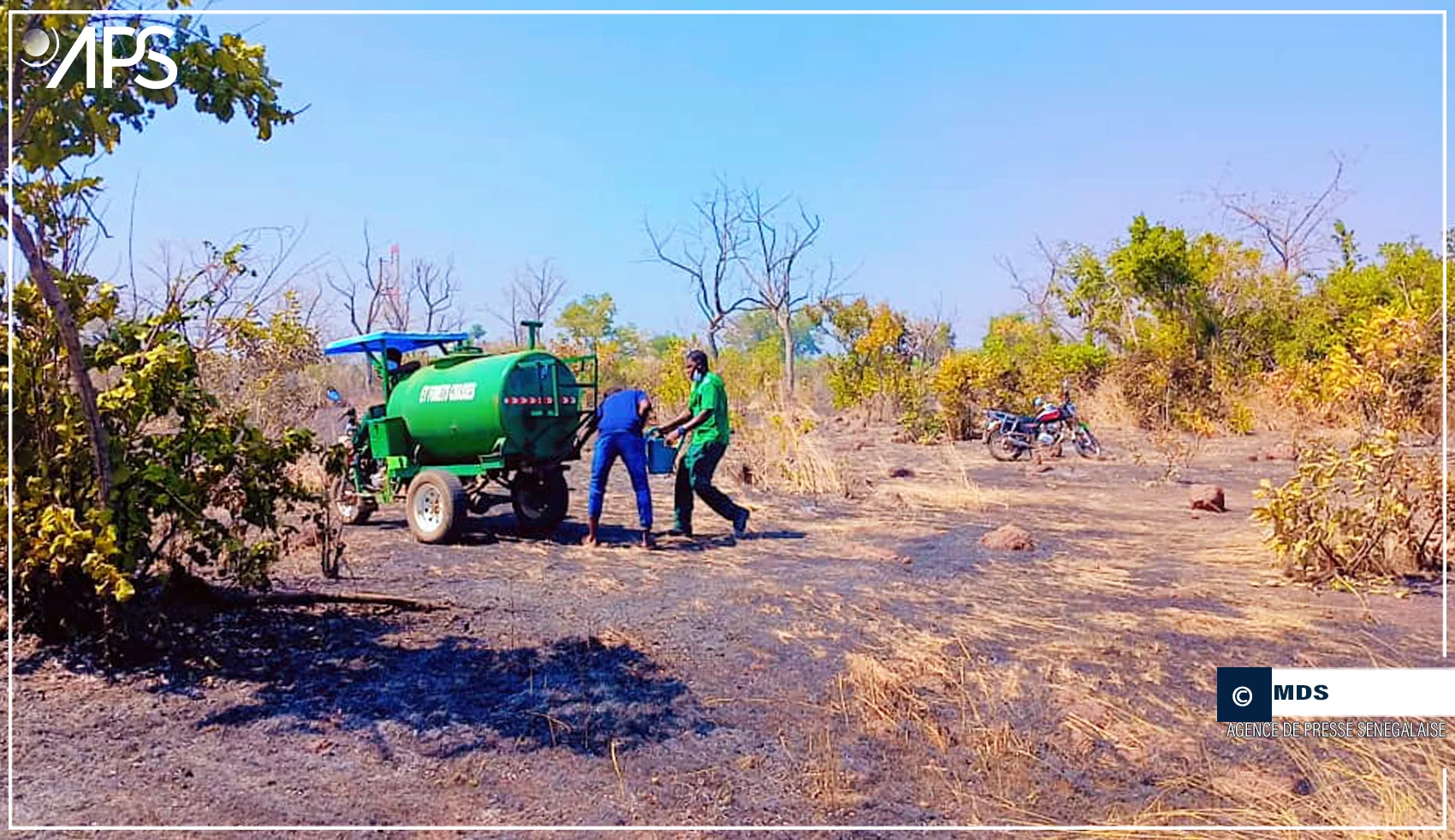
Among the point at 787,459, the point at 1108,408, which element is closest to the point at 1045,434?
the point at 1108,408

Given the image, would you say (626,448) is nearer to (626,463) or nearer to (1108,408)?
(626,463)

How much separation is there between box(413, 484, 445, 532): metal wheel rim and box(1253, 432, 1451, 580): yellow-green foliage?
620 cm

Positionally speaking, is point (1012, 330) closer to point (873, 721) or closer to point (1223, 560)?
point (1223, 560)

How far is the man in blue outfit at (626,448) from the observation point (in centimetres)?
831

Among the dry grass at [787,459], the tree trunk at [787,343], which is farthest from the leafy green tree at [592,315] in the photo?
the dry grass at [787,459]

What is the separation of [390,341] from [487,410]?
1.41 m

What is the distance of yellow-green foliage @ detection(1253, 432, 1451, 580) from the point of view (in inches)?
265

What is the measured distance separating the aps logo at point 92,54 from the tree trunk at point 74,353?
51 cm

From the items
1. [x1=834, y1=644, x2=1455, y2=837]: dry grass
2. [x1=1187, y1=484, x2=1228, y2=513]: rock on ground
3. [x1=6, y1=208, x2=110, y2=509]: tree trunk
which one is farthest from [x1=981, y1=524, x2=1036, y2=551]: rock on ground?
[x1=6, y1=208, x2=110, y2=509]: tree trunk

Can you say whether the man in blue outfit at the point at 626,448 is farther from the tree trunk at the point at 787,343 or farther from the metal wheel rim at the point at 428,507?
the tree trunk at the point at 787,343

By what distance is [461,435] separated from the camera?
868cm

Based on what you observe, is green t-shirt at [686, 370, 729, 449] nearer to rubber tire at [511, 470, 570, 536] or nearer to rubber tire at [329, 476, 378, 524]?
rubber tire at [511, 470, 570, 536]

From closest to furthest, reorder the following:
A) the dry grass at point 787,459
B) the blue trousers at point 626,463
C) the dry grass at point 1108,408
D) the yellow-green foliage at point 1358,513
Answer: the yellow-green foliage at point 1358,513, the blue trousers at point 626,463, the dry grass at point 787,459, the dry grass at point 1108,408

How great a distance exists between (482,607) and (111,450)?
2.19 m
